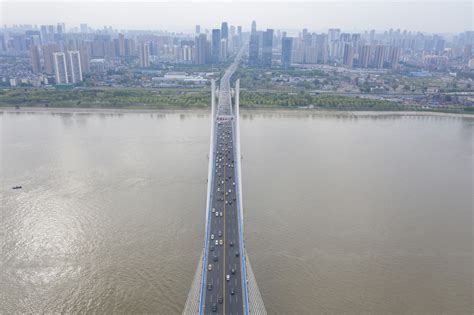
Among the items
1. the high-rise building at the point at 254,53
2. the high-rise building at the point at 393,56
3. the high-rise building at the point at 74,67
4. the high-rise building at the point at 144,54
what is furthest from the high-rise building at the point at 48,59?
the high-rise building at the point at 393,56

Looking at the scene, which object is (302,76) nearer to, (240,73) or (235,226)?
(240,73)

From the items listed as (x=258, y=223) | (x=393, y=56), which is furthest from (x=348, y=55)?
(x=258, y=223)

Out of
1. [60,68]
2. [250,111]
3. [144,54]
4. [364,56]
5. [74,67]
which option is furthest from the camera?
[364,56]

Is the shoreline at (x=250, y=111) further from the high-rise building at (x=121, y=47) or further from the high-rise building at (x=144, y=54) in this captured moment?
the high-rise building at (x=121, y=47)

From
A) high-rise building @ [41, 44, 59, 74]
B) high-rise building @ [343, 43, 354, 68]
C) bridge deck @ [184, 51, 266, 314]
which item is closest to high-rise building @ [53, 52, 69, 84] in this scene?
high-rise building @ [41, 44, 59, 74]

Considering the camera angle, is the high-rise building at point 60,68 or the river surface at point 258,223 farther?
the high-rise building at point 60,68

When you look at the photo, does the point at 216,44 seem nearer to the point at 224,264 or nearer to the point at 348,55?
the point at 348,55

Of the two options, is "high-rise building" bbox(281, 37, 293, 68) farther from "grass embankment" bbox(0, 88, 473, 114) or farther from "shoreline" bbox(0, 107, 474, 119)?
"shoreline" bbox(0, 107, 474, 119)
